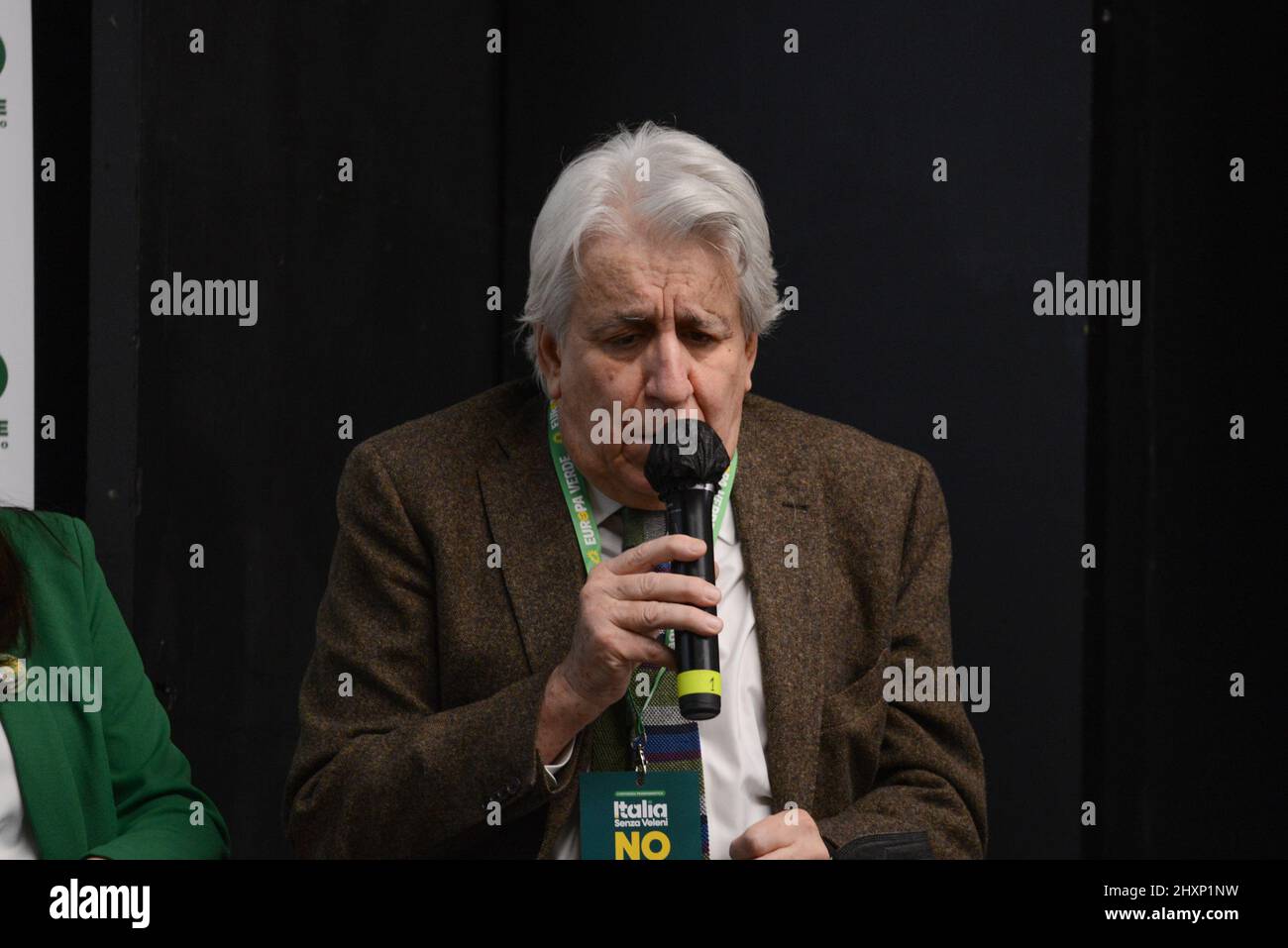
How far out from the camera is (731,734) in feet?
8.60

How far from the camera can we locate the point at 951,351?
12.0 ft

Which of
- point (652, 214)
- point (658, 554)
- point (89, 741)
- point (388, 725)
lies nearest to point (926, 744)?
point (658, 554)

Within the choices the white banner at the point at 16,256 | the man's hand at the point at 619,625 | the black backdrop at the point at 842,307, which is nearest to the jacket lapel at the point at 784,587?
the man's hand at the point at 619,625

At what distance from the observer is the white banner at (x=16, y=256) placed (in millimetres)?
3191

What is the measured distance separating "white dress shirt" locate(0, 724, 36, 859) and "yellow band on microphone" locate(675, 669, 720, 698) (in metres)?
1.04

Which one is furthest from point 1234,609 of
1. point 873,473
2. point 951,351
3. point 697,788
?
point 697,788

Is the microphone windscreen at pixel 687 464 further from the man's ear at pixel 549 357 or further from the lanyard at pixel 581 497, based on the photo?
A: the man's ear at pixel 549 357

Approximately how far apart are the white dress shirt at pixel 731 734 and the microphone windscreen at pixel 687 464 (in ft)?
1.10

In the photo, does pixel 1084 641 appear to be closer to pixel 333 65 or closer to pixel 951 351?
pixel 951 351

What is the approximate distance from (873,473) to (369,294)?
4.63ft

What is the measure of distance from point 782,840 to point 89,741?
1087 millimetres

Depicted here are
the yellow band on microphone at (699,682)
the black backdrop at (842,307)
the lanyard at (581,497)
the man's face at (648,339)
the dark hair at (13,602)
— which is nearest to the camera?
the yellow band on microphone at (699,682)

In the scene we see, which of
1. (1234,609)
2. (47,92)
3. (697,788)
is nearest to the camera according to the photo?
(697,788)
